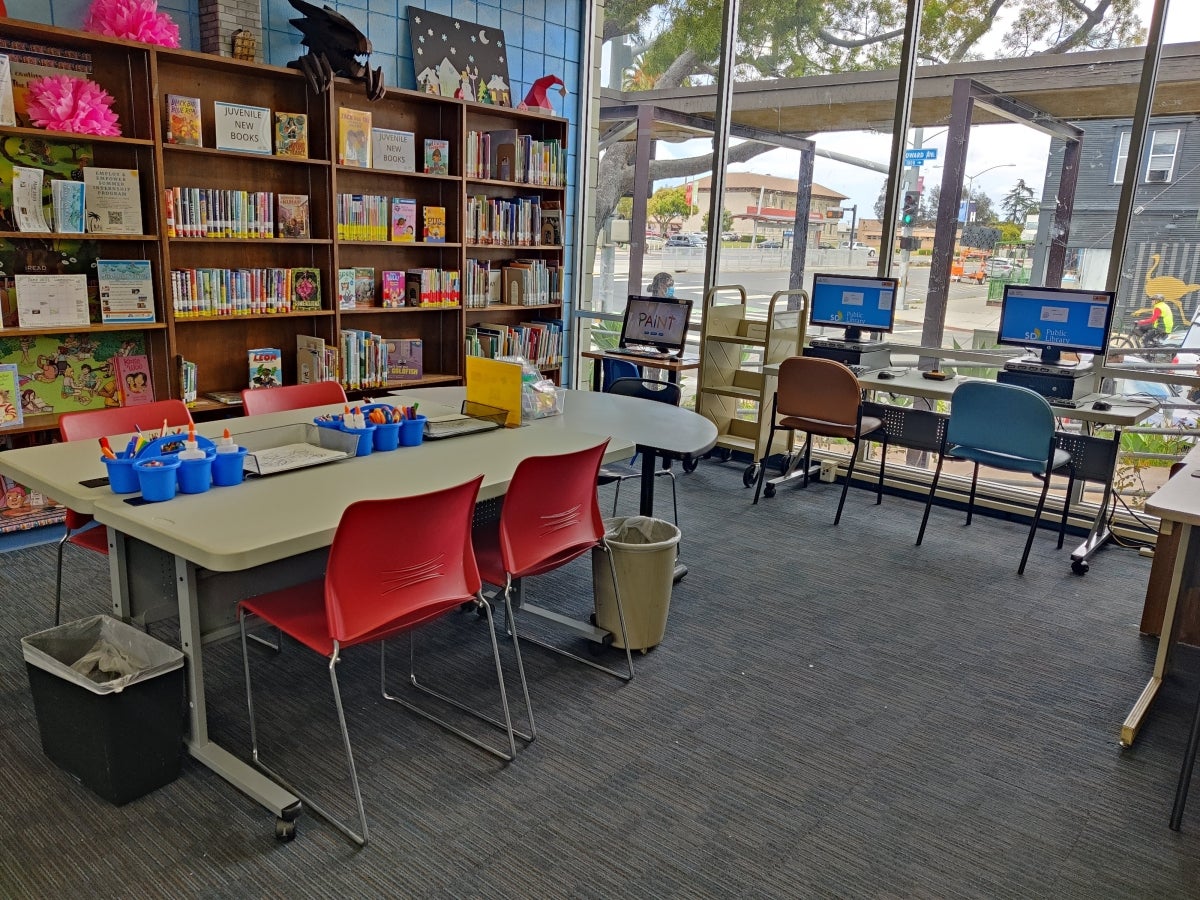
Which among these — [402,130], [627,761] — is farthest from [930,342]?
[627,761]

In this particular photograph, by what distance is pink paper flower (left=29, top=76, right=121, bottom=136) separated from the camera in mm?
3592

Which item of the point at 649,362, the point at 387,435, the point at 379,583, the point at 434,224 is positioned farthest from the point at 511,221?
the point at 379,583

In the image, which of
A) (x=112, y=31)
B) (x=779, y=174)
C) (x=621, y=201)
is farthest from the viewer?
(x=621, y=201)

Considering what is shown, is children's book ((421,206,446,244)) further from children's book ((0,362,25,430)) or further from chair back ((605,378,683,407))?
children's book ((0,362,25,430))

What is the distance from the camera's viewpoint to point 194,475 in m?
2.30

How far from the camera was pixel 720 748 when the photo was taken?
259 centimetres

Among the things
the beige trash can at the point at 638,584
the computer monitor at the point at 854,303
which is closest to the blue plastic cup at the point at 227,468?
the beige trash can at the point at 638,584

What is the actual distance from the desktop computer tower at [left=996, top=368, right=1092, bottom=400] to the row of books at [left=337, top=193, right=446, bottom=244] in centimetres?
321

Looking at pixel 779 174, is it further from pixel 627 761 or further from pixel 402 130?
pixel 627 761

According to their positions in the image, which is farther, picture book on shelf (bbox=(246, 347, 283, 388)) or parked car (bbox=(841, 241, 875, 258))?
parked car (bbox=(841, 241, 875, 258))

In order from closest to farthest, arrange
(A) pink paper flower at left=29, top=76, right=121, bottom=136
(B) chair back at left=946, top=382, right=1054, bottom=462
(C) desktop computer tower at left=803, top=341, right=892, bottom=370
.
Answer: (A) pink paper flower at left=29, top=76, right=121, bottom=136, (B) chair back at left=946, top=382, right=1054, bottom=462, (C) desktop computer tower at left=803, top=341, right=892, bottom=370

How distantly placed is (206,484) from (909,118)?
4.42m

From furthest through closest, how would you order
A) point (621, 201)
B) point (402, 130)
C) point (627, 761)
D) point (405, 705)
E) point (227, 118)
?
point (621, 201)
point (402, 130)
point (227, 118)
point (405, 705)
point (627, 761)

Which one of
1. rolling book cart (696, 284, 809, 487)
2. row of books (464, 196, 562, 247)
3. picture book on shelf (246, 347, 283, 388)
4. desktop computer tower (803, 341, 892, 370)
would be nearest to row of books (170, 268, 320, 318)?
Answer: picture book on shelf (246, 347, 283, 388)
